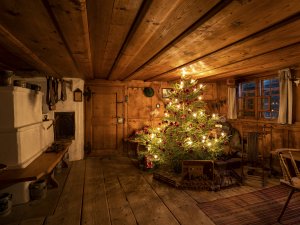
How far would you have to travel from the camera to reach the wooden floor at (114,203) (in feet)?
8.51

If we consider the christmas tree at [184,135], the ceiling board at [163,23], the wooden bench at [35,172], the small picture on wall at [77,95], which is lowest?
the wooden bench at [35,172]

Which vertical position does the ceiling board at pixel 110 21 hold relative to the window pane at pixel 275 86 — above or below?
above

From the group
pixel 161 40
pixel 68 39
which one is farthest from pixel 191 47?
pixel 68 39

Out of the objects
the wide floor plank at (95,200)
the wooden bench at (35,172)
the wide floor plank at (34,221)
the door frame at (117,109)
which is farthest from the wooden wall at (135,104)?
the wide floor plank at (34,221)

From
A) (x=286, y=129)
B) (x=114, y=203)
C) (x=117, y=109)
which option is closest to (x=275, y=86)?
(x=286, y=129)

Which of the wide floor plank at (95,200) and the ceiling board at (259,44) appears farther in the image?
the wide floor plank at (95,200)

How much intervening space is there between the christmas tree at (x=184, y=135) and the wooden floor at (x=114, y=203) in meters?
0.65

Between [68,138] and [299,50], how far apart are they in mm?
5324

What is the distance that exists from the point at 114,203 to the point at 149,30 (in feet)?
8.29

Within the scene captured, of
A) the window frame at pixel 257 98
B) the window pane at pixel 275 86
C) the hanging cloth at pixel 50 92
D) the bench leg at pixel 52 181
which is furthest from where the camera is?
the window frame at pixel 257 98

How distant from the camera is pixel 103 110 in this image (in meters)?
6.04

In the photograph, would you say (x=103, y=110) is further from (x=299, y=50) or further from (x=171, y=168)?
(x=299, y=50)

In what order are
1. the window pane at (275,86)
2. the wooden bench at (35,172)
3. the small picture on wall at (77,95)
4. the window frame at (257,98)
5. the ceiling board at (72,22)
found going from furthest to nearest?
the small picture on wall at (77,95), the window frame at (257,98), the window pane at (275,86), the wooden bench at (35,172), the ceiling board at (72,22)

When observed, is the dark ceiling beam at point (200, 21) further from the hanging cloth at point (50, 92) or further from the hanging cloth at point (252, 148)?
the hanging cloth at point (252, 148)
